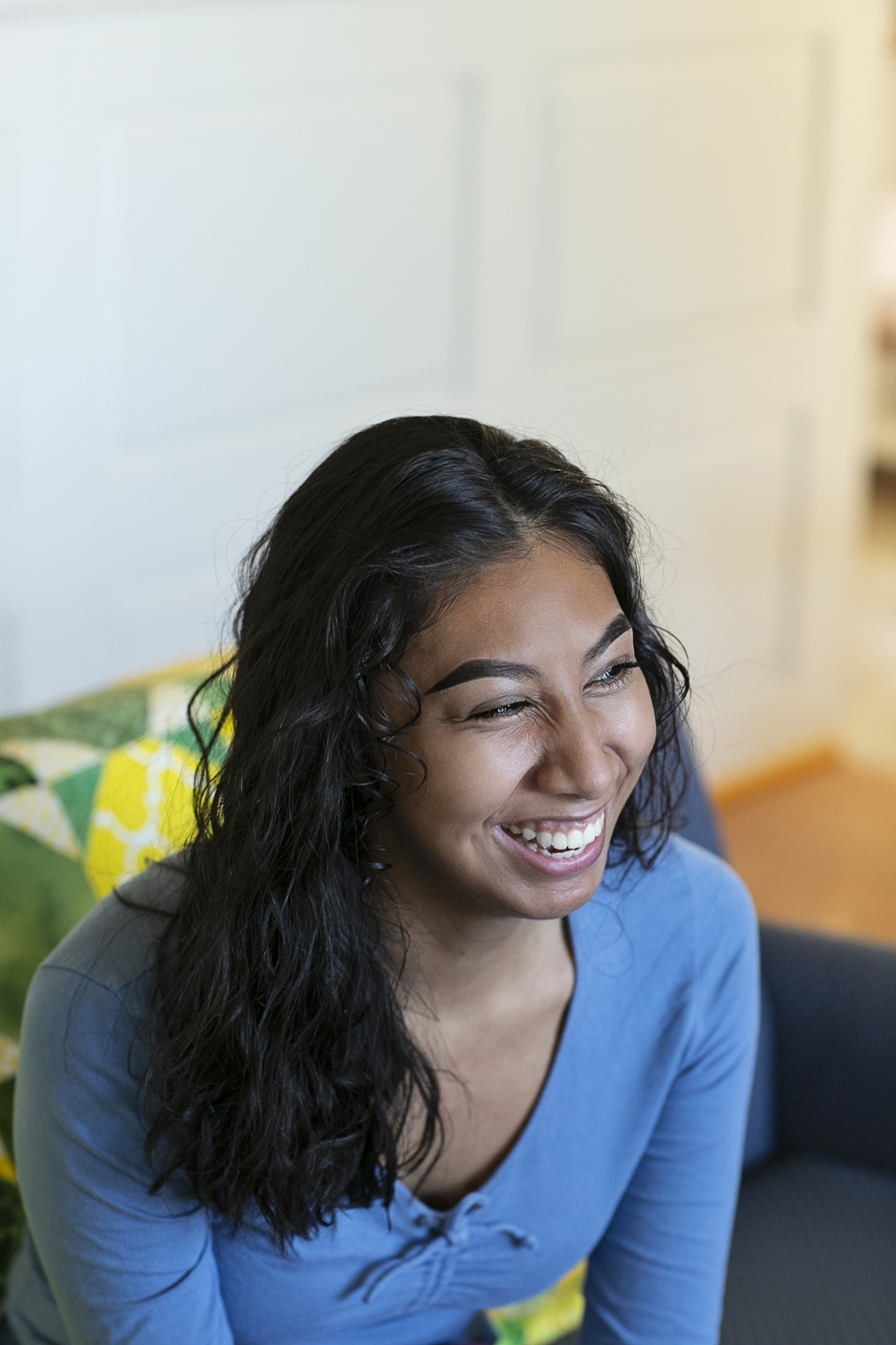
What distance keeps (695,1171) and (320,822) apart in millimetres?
468

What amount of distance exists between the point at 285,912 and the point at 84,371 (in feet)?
4.50

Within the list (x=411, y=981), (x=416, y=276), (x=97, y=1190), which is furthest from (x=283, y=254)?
(x=97, y=1190)

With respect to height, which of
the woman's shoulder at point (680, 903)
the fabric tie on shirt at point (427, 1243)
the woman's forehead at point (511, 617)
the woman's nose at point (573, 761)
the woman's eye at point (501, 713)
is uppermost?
the woman's forehead at point (511, 617)

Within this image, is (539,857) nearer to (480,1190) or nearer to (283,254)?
(480,1190)

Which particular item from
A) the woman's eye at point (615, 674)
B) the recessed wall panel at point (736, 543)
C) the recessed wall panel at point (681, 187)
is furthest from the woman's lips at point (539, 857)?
the recessed wall panel at point (736, 543)

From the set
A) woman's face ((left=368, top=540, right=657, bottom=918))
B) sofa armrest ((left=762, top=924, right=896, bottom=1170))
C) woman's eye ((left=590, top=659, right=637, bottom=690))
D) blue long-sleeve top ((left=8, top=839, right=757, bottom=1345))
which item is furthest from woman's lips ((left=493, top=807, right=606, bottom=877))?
sofa armrest ((left=762, top=924, right=896, bottom=1170))

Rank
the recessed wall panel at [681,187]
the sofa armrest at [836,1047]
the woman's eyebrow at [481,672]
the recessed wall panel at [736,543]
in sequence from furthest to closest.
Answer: the recessed wall panel at [736,543]
the recessed wall panel at [681,187]
the sofa armrest at [836,1047]
the woman's eyebrow at [481,672]

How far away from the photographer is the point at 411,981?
1.07 metres

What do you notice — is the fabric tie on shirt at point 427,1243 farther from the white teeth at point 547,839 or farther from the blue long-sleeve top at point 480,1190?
the white teeth at point 547,839

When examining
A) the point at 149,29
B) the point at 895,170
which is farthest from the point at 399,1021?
the point at 895,170

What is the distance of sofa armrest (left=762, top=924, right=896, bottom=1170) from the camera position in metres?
1.51

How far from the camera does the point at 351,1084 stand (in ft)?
3.36

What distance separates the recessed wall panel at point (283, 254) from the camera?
2.17 m

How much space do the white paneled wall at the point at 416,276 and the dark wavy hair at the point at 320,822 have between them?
748 mm
